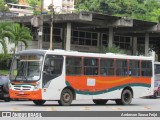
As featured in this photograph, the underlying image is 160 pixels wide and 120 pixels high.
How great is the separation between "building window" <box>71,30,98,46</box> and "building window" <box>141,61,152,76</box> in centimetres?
3972

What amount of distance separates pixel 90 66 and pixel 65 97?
237 cm

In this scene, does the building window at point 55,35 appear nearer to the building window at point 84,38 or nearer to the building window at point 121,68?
the building window at point 84,38

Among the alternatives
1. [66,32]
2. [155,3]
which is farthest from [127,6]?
[66,32]

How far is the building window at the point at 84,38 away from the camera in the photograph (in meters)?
68.8

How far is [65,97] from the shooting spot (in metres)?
24.3

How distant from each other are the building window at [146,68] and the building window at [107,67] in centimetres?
257

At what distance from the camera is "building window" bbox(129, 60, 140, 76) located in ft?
91.3

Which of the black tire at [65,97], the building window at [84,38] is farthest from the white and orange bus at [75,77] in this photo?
the building window at [84,38]

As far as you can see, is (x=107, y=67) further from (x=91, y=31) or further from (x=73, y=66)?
(x=91, y=31)

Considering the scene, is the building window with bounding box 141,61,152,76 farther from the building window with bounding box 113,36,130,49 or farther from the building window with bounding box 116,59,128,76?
the building window with bounding box 113,36,130,49

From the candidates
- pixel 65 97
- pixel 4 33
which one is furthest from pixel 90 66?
pixel 4 33

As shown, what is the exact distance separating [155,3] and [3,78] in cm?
8990

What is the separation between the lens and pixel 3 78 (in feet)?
98.7

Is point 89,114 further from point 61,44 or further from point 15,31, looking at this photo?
point 61,44
